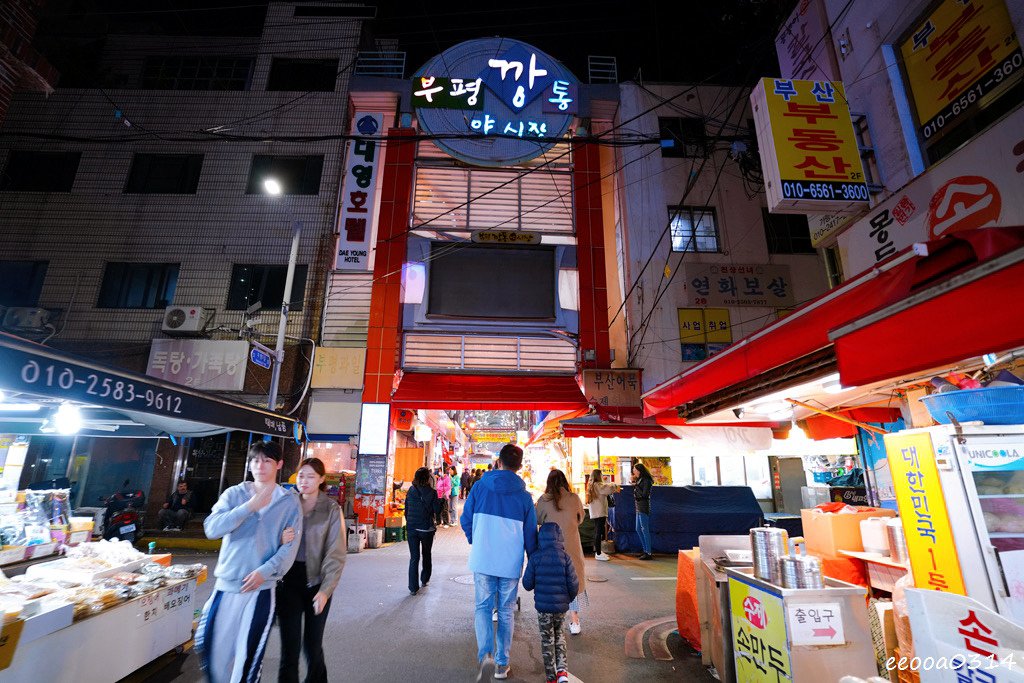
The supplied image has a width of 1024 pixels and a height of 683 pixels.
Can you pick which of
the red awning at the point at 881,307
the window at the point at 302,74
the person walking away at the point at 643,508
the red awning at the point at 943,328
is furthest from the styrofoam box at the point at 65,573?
the window at the point at 302,74

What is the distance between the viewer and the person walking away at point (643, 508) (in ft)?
33.7

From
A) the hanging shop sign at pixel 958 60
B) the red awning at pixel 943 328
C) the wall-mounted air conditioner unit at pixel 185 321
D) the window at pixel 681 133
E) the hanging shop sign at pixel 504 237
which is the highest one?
the window at pixel 681 133

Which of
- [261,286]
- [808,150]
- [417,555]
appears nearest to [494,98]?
[261,286]

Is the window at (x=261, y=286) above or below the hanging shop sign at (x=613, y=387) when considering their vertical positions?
above

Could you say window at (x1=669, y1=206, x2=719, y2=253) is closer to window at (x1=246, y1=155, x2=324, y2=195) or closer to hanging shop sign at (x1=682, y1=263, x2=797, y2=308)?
hanging shop sign at (x1=682, y1=263, x2=797, y2=308)

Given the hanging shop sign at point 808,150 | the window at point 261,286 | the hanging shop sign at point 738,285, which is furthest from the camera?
the hanging shop sign at point 738,285

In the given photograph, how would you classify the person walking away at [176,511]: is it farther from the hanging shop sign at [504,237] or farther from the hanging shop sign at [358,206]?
the hanging shop sign at [504,237]

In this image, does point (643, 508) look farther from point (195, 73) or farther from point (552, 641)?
point (195, 73)

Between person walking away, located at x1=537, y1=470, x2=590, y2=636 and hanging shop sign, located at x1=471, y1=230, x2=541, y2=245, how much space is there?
8762mm

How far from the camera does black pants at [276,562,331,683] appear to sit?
342cm

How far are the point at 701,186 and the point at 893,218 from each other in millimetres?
9616

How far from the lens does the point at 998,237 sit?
7.55ft

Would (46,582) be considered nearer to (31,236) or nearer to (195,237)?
(195,237)

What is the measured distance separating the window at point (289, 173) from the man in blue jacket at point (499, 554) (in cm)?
1307
